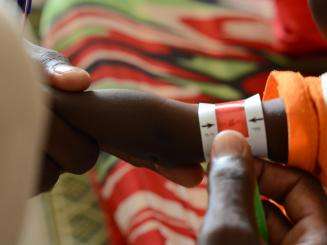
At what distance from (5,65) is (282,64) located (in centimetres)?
77

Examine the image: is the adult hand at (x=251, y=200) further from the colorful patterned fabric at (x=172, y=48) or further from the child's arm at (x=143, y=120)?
the colorful patterned fabric at (x=172, y=48)

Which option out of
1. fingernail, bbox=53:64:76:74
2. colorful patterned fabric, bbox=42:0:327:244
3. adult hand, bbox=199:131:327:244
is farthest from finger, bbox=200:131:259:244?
colorful patterned fabric, bbox=42:0:327:244

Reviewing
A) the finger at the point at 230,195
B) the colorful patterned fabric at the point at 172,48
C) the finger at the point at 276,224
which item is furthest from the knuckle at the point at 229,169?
the colorful patterned fabric at the point at 172,48

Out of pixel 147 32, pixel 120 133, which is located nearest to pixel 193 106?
pixel 120 133

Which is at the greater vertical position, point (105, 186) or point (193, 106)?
point (193, 106)

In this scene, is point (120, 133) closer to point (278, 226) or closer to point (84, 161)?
point (84, 161)

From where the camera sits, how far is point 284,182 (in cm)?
73

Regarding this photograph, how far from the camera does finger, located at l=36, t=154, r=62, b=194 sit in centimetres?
76

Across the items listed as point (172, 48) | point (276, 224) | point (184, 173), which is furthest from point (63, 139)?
point (172, 48)

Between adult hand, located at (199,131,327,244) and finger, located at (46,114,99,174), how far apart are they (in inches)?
8.3

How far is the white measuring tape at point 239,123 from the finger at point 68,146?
0.15 meters

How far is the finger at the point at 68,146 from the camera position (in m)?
0.74

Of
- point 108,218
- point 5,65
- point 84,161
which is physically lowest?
point 108,218

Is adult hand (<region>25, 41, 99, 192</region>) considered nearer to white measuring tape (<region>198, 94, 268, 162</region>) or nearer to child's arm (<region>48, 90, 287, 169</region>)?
child's arm (<region>48, 90, 287, 169</region>)
